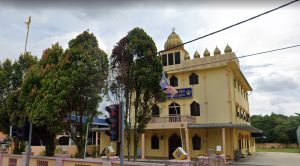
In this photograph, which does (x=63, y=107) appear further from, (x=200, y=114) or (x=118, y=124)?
(x=200, y=114)

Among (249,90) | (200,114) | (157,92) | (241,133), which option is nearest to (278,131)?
(249,90)

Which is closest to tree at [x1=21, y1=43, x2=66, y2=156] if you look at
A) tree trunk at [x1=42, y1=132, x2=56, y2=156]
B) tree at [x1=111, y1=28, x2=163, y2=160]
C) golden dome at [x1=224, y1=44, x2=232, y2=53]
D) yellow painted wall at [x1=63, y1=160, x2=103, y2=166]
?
tree trunk at [x1=42, y1=132, x2=56, y2=156]

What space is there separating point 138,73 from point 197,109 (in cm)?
1315

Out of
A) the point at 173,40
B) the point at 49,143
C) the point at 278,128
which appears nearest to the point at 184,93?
the point at 173,40

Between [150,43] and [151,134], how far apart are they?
14587 millimetres

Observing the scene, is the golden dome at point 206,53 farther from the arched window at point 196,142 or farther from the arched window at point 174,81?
the arched window at point 196,142

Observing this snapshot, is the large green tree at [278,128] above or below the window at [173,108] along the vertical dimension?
below

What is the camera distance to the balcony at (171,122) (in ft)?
75.0

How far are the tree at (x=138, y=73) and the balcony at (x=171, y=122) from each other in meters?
9.55

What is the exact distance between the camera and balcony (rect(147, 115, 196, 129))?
22875mm

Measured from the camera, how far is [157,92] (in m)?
13.8

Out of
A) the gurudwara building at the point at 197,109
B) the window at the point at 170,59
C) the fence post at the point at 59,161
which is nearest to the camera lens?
the fence post at the point at 59,161

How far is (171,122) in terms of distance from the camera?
23.4 metres

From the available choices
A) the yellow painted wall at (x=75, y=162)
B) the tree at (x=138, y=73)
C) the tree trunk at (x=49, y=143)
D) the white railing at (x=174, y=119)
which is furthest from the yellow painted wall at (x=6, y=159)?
the white railing at (x=174, y=119)
